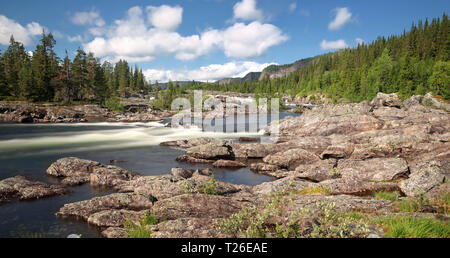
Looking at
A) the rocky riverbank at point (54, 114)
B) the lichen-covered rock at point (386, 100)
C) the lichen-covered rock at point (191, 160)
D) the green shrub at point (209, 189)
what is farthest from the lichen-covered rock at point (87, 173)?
the lichen-covered rock at point (386, 100)

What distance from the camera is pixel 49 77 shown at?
9425 cm

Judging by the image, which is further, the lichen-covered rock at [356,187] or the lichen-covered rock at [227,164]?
the lichen-covered rock at [227,164]

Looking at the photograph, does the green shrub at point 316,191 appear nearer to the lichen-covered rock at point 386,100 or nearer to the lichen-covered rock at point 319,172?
the lichen-covered rock at point 319,172

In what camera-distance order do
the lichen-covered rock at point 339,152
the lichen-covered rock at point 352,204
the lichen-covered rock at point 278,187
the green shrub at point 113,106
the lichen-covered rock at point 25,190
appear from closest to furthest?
1. the lichen-covered rock at point 352,204
2. the lichen-covered rock at point 278,187
3. the lichen-covered rock at point 25,190
4. the lichen-covered rock at point 339,152
5. the green shrub at point 113,106

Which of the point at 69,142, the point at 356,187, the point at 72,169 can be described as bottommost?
the point at 69,142

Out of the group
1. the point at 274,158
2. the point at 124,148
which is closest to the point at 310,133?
the point at 274,158

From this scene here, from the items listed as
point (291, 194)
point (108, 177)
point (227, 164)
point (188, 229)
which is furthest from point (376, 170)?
point (108, 177)

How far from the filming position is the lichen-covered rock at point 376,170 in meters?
17.4

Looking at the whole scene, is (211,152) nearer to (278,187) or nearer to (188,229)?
(278,187)

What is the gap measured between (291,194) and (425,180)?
7866 mm

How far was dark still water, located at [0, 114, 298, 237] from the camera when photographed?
40.8 feet

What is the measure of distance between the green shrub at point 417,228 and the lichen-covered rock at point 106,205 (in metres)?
11.4

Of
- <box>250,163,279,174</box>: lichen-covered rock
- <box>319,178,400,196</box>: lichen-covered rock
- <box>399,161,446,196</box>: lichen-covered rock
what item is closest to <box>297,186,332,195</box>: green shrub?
<box>319,178,400,196</box>: lichen-covered rock
